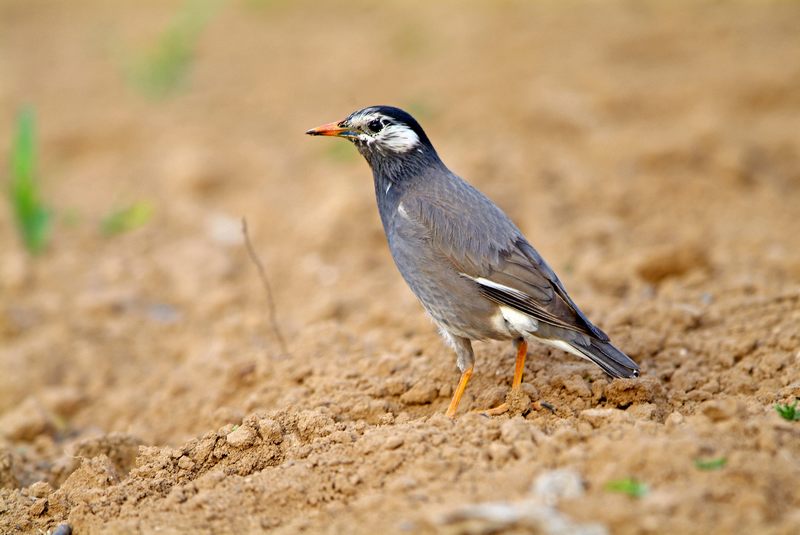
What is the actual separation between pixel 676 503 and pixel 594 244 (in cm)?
482

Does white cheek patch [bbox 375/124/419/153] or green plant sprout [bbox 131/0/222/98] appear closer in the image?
white cheek patch [bbox 375/124/419/153]

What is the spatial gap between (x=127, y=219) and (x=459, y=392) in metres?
4.61

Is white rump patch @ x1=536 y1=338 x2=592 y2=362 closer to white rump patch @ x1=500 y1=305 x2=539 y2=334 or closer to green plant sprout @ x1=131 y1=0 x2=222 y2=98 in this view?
white rump patch @ x1=500 y1=305 x2=539 y2=334

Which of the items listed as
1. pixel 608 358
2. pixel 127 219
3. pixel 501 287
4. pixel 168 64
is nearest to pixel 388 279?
pixel 127 219

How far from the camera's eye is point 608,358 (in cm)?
471

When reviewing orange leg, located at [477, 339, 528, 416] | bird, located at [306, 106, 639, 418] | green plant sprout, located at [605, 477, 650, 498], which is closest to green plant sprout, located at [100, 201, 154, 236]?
bird, located at [306, 106, 639, 418]

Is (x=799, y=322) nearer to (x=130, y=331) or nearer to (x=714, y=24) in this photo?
(x=130, y=331)

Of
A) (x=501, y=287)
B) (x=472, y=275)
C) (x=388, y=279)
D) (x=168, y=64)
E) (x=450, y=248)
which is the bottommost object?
(x=501, y=287)

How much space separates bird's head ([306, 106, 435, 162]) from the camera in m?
5.49

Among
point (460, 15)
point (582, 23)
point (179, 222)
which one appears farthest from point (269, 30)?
point (179, 222)

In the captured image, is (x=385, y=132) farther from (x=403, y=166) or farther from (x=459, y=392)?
(x=459, y=392)

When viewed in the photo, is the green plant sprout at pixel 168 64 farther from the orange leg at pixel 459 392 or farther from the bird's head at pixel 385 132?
the orange leg at pixel 459 392

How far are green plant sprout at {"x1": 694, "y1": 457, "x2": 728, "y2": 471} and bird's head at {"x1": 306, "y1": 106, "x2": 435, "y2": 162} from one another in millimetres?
2784

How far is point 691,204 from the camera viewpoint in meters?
8.62
